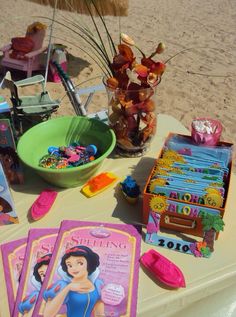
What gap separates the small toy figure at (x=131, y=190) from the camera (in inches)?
38.5

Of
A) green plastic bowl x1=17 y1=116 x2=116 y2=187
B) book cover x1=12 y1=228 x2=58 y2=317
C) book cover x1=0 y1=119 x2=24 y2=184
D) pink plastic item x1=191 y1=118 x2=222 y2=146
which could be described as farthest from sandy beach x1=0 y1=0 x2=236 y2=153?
book cover x1=12 y1=228 x2=58 y2=317

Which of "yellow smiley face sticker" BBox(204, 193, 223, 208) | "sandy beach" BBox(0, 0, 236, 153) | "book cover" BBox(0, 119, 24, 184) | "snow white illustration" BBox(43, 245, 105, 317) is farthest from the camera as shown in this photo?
"sandy beach" BBox(0, 0, 236, 153)

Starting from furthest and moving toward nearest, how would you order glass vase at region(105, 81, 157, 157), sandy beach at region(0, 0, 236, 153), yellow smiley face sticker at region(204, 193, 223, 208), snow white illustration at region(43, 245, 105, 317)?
sandy beach at region(0, 0, 236, 153) → glass vase at region(105, 81, 157, 157) → yellow smiley face sticker at region(204, 193, 223, 208) → snow white illustration at region(43, 245, 105, 317)

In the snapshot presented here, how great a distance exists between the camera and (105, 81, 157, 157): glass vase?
105cm

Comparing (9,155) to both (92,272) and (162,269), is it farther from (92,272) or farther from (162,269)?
(162,269)

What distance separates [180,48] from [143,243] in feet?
9.59

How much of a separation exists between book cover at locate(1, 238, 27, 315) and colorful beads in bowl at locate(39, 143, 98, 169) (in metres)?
0.24

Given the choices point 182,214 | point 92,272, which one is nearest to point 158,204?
point 182,214

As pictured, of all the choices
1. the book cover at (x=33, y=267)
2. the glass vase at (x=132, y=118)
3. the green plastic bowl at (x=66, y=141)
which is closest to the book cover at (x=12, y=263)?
the book cover at (x=33, y=267)

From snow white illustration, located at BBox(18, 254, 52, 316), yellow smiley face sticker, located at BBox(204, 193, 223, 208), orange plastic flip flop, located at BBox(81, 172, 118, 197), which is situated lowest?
snow white illustration, located at BBox(18, 254, 52, 316)

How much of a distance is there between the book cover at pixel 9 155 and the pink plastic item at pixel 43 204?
10cm

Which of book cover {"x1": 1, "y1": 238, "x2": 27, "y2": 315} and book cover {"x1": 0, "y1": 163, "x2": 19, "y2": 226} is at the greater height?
book cover {"x1": 0, "y1": 163, "x2": 19, "y2": 226}

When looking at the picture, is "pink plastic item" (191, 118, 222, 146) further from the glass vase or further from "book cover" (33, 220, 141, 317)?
"book cover" (33, 220, 141, 317)

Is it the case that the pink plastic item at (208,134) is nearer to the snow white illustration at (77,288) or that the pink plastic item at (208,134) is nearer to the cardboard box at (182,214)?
the cardboard box at (182,214)
